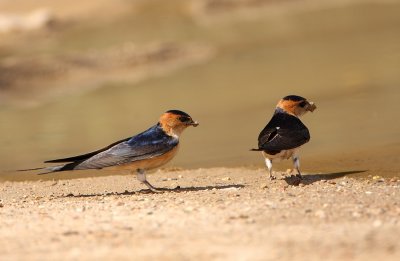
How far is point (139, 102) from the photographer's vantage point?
2159 centimetres

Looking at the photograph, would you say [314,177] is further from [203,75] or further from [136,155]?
[203,75]

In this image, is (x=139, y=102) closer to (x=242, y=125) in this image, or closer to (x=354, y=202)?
(x=242, y=125)

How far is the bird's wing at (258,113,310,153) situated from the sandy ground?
1.37 ft

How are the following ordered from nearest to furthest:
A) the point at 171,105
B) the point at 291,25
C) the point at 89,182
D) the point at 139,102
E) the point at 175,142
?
1. the point at 175,142
2. the point at 89,182
3. the point at 171,105
4. the point at 139,102
5. the point at 291,25

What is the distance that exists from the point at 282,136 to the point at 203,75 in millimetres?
15300

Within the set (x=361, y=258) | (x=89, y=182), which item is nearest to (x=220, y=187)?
(x=89, y=182)

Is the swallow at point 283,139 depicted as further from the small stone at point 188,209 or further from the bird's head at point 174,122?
the small stone at point 188,209

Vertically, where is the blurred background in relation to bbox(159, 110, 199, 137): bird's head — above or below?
above

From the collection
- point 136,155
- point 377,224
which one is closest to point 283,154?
point 136,155

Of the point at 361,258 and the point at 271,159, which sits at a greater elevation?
the point at 271,159

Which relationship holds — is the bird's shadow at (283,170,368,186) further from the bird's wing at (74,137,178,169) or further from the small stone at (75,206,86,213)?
the small stone at (75,206,86,213)

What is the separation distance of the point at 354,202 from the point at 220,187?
2.28 m

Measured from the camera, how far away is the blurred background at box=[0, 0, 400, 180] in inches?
563

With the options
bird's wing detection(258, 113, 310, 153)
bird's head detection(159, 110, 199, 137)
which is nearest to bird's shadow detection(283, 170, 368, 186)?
bird's wing detection(258, 113, 310, 153)
